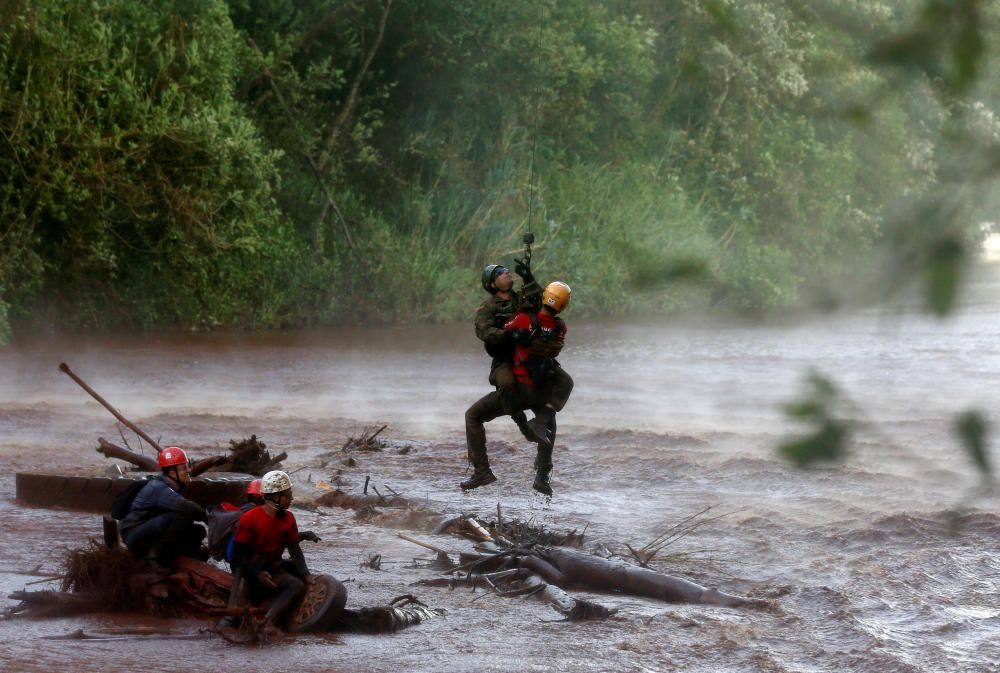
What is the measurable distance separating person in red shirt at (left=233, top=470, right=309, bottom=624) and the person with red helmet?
62 cm

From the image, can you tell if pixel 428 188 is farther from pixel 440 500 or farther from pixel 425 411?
pixel 440 500

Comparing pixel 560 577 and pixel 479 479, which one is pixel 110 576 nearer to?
pixel 560 577

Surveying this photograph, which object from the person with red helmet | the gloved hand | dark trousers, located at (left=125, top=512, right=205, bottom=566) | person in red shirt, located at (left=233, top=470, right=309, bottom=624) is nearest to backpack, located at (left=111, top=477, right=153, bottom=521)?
the person with red helmet

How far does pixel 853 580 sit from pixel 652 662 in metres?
2.53

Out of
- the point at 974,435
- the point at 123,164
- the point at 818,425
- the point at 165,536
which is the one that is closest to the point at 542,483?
the point at 165,536

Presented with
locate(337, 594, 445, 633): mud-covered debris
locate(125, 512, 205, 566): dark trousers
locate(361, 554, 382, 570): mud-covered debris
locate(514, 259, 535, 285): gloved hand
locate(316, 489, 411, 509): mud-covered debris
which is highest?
locate(514, 259, 535, 285): gloved hand

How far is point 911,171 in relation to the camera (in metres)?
2.76

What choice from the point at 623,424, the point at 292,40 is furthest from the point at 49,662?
the point at 292,40

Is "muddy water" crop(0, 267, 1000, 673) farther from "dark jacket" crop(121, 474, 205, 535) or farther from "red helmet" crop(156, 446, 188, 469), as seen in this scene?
"red helmet" crop(156, 446, 188, 469)

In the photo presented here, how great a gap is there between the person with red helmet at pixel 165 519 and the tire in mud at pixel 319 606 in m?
0.83

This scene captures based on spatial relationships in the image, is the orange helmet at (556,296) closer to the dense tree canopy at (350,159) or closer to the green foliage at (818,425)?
the dense tree canopy at (350,159)

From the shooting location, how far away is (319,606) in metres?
8.36

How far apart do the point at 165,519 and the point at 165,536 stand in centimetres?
12

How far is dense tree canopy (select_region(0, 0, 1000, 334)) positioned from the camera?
2197 centimetres
